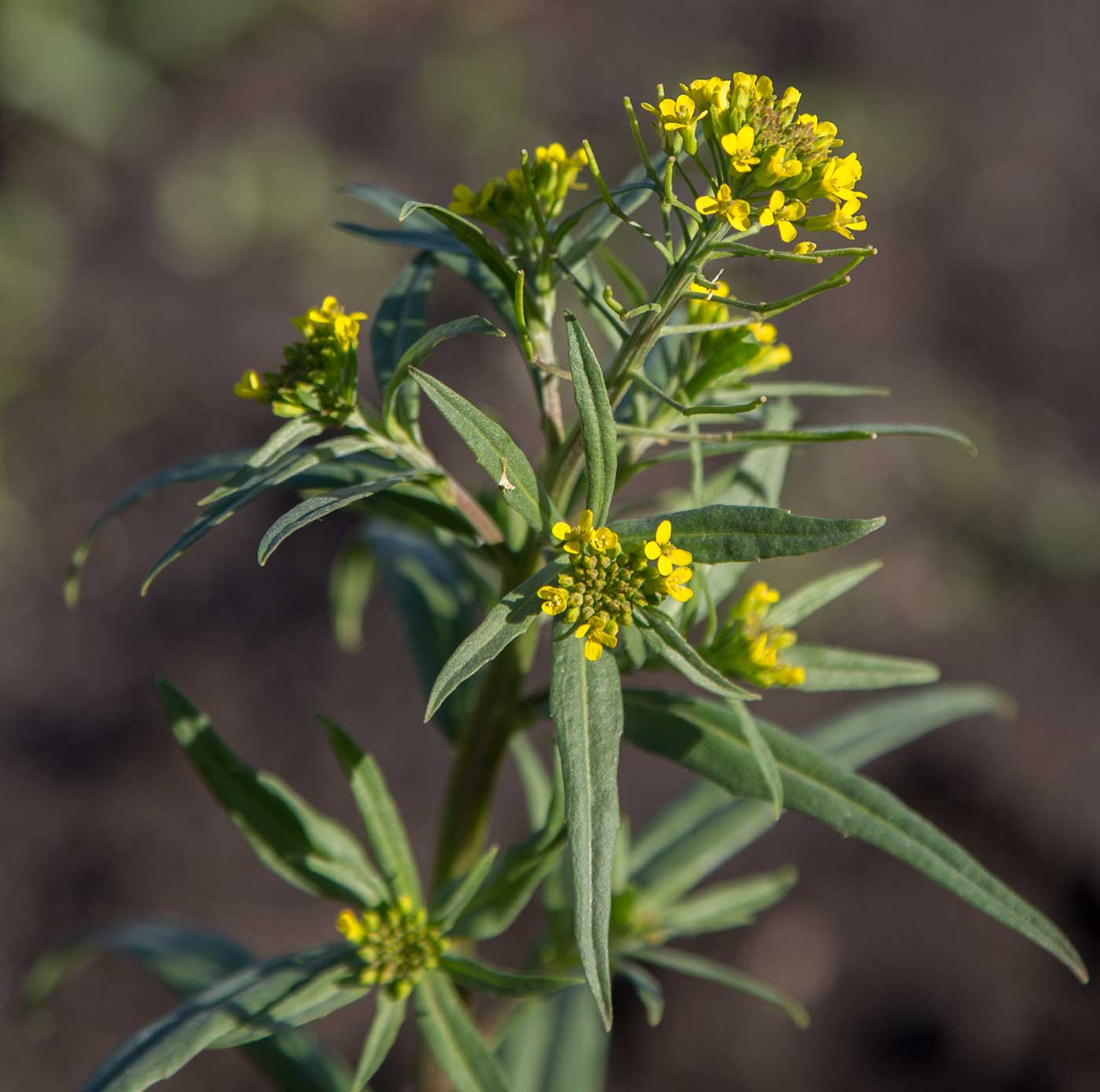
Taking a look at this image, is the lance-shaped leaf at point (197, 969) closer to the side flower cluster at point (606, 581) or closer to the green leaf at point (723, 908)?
the green leaf at point (723, 908)

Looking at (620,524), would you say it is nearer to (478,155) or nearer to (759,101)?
(759,101)

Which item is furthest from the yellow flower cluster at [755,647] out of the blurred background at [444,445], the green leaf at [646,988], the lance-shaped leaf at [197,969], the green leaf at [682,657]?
the blurred background at [444,445]

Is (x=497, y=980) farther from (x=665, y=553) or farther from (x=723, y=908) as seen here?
(x=665, y=553)

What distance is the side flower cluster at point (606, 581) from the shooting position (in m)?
1.57

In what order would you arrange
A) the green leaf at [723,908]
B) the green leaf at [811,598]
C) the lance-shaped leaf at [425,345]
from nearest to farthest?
1. the lance-shaped leaf at [425,345]
2. the green leaf at [811,598]
3. the green leaf at [723,908]

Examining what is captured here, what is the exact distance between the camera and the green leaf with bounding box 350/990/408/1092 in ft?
5.66

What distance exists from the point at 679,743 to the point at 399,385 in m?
0.75

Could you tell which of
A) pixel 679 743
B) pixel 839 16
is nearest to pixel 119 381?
pixel 679 743

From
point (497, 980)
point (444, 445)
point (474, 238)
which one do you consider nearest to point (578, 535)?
point (474, 238)

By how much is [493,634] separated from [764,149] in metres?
0.76

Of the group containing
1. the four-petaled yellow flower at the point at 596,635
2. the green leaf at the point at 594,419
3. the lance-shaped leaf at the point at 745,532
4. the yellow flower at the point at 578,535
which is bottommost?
the four-petaled yellow flower at the point at 596,635

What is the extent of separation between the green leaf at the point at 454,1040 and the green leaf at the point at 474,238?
4.00 feet

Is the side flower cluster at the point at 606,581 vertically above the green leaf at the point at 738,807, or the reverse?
the side flower cluster at the point at 606,581

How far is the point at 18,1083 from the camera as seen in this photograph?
4109 mm
